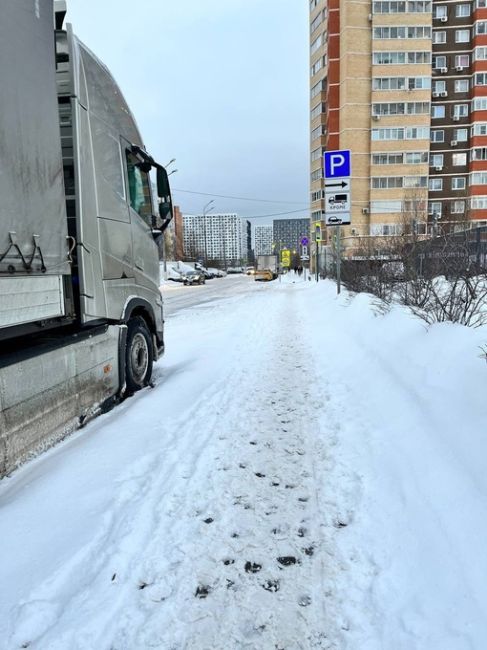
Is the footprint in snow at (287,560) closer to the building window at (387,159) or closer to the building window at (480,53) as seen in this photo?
the building window at (387,159)

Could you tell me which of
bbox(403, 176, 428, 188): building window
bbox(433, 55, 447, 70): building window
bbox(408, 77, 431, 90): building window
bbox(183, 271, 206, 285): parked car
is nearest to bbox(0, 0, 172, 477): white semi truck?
bbox(183, 271, 206, 285): parked car

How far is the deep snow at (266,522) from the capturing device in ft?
7.07

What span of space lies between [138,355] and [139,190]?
213cm

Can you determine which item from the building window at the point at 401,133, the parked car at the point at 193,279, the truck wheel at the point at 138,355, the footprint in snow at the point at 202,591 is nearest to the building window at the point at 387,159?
the building window at the point at 401,133

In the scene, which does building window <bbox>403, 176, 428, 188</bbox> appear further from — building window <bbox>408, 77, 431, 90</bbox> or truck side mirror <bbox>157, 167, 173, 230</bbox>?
truck side mirror <bbox>157, 167, 173, 230</bbox>

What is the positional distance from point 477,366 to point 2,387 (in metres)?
3.83

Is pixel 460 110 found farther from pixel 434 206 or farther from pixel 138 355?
pixel 138 355

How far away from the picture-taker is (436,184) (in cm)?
5550

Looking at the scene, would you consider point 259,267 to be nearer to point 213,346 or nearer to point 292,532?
point 213,346

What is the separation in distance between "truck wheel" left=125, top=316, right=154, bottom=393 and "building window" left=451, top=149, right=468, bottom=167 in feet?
195

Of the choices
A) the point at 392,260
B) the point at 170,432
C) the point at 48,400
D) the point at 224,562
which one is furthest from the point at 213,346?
the point at 224,562

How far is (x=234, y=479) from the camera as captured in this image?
3.54 m

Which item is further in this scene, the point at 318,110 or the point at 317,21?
the point at 318,110

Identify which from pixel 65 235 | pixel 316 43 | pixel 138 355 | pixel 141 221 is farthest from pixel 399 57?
pixel 65 235
